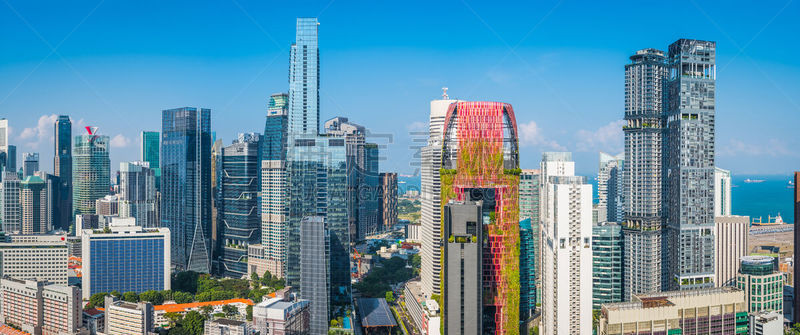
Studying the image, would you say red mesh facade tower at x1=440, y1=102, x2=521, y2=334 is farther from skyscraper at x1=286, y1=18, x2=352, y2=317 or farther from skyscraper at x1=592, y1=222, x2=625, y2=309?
skyscraper at x1=286, y1=18, x2=352, y2=317

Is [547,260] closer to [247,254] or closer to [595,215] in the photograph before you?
[595,215]

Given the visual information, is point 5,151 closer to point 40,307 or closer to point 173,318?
point 40,307

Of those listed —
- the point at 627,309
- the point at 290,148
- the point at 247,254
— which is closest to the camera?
the point at 627,309

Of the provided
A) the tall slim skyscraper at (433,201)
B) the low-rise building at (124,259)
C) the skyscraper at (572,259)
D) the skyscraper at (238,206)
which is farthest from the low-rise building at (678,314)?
the skyscraper at (238,206)

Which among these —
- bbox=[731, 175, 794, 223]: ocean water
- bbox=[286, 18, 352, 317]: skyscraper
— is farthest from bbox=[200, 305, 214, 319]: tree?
bbox=[731, 175, 794, 223]: ocean water

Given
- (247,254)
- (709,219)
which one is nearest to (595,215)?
(709,219)

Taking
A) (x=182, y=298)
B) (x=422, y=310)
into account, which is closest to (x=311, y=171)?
(x=182, y=298)
